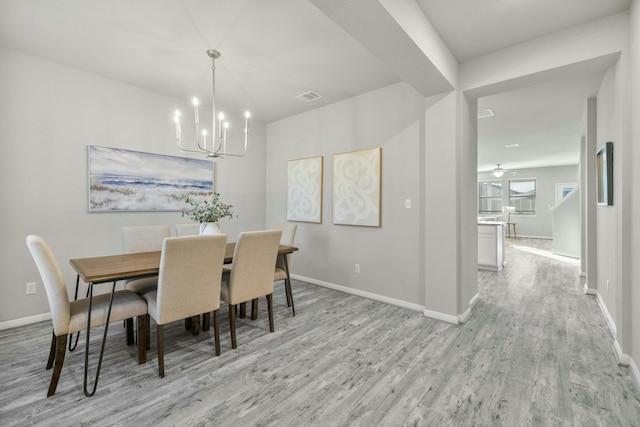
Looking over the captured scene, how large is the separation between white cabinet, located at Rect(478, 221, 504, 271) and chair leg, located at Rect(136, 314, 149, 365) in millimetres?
5216

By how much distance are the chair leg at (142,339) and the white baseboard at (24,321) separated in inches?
67.7

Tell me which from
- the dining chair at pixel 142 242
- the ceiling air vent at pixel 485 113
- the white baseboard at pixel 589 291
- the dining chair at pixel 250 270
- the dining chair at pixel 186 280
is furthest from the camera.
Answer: the ceiling air vent at pixel 485 113

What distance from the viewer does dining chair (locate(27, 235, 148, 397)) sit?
175cm

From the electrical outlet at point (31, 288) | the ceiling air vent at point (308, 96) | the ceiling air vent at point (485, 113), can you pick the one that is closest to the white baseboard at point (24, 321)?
the electrical outlet at point (31, 288)

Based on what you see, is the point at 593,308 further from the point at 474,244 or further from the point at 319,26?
the point at 319,26

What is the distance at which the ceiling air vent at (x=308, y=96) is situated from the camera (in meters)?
3.76

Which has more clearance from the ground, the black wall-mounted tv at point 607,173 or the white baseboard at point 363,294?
the black wall-mounted tv at point 607,173

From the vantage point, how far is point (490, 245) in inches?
201

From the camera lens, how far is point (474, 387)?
1870 millimetres

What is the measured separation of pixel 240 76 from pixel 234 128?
1396 mm

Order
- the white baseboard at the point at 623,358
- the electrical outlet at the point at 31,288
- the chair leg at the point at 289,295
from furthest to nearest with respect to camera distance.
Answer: the chair leg at the point at 289,295
the electrical outlet at the point at 31,288
the white baseboard at the point at 623,358

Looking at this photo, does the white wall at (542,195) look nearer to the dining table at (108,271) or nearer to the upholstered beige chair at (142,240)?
the dining table at (108,271)

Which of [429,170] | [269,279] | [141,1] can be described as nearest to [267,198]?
[269,279]

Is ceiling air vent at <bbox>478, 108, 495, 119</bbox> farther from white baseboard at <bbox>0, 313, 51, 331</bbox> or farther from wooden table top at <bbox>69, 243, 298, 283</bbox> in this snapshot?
white baseboard at <bbox>0, 313, 51, 331</bbox>
